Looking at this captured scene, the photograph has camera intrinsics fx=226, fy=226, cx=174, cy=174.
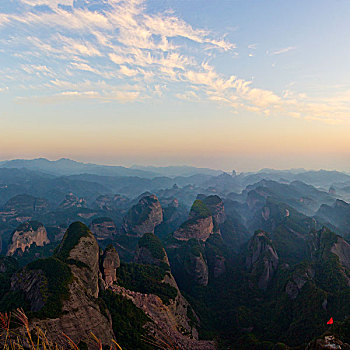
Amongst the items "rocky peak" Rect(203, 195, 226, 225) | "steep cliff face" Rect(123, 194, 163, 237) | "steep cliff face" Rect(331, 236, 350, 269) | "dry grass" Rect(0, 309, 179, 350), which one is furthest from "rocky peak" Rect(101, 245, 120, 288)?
"rocky peak" Rect(203, 195, 226, 225)

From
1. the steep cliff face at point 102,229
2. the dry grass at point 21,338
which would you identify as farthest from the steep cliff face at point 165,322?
the steep cliff face at point 102,229

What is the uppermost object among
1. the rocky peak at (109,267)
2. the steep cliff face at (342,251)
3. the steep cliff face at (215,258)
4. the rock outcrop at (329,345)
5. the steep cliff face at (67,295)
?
the rock outcrop at (329,345)

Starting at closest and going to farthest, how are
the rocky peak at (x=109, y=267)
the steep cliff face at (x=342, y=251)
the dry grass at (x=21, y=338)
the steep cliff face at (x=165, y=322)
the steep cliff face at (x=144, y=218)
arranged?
the dry grass at (x=21, y=338), the steep cliff face at (x=165, y=322), the rocky peak at (x=109, y=267), the steep cliff face at (x=342, y=251), the steep cliff face at (x=144, y=218)

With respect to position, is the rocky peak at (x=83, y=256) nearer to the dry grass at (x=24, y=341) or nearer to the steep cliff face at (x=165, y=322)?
the steep cliff face at (x=165, y=322)

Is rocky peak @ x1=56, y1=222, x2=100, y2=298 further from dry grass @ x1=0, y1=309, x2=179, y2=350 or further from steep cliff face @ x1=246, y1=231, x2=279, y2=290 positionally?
steep cliff face @ x1=246, y1=231, x2=279, y2=290

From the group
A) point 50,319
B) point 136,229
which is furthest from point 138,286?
point 136,229

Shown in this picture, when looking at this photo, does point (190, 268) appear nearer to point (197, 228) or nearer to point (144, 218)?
point (197, 228)

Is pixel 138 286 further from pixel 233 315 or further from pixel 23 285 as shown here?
pixel 233 315
